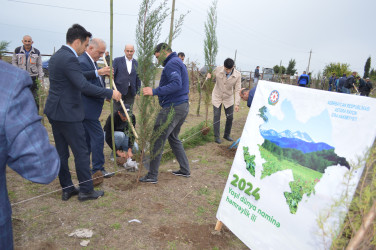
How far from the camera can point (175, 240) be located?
2713 millimetres

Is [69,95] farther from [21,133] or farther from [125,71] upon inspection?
[125,71]

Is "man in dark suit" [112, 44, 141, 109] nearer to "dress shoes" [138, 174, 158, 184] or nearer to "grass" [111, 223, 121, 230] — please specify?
"dress shoes" [138, 174, 158, 184]

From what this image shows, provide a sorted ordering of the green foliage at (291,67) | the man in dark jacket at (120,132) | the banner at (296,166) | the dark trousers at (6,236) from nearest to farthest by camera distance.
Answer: the dark trousers at (6,236), the banner at (296,166), the man in dark jacket at (120,132), the green foliage at (291,67)

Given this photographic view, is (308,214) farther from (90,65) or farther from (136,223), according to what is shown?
(90,65)

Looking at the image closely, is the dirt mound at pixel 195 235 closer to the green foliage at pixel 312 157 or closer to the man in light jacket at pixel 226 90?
the green foliage at pixel 312 157

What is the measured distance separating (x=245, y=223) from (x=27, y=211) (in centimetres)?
253

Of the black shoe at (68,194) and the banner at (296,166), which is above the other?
the banner at (296,166)

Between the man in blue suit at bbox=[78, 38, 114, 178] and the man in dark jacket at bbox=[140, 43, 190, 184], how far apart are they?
31.2 inches

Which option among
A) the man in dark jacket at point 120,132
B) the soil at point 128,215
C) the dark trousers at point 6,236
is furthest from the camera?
the man in dark jacket at point 120,132

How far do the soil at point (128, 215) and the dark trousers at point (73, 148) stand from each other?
239 mm

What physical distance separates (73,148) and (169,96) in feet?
4.95

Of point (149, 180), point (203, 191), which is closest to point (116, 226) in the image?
point (149, 180)

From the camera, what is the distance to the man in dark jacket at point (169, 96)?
3.62 meters

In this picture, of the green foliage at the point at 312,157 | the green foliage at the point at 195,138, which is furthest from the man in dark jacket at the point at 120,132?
the green foliage at the point at 312,157
